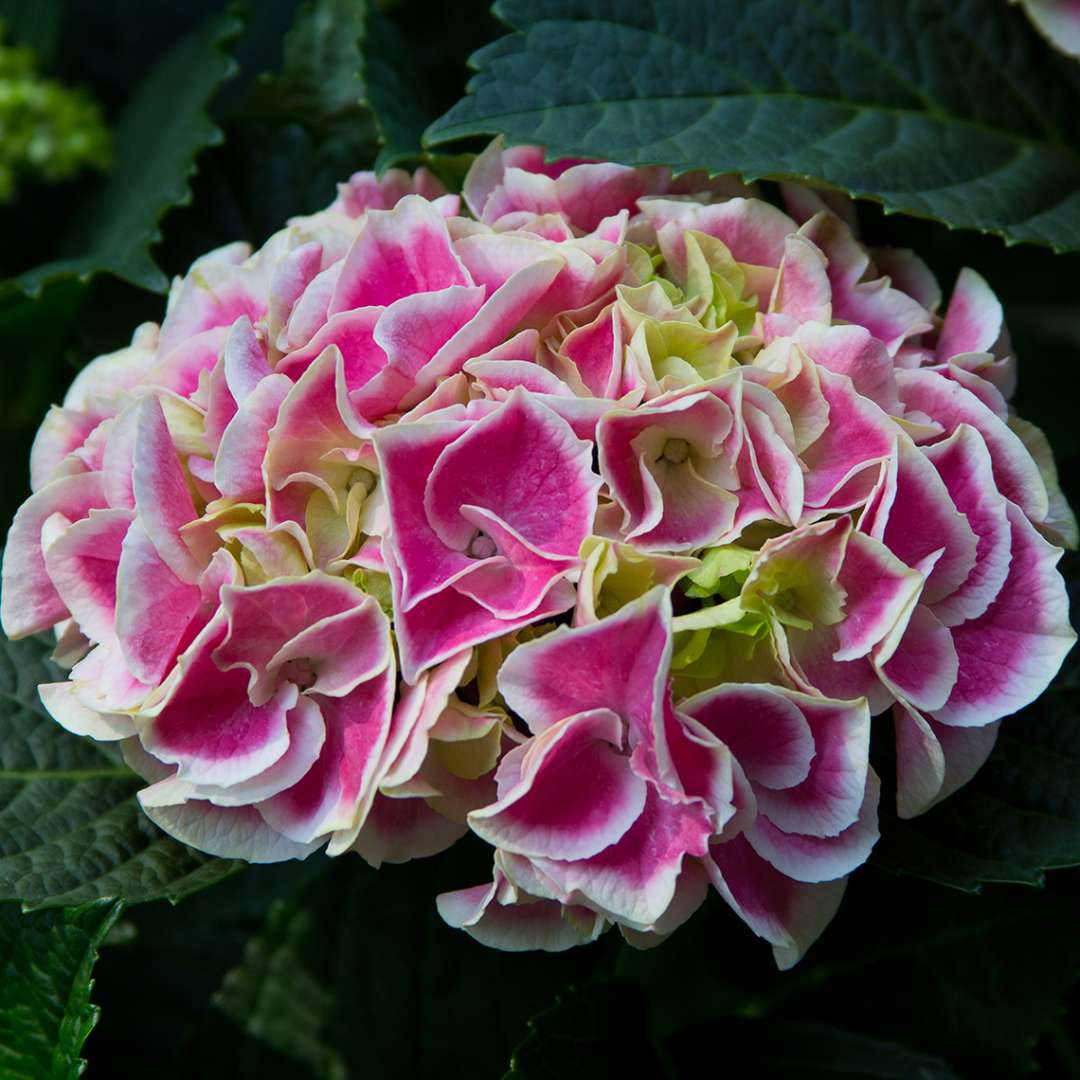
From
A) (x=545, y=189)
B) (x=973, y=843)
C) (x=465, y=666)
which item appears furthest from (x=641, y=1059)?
(x=545, y=189)

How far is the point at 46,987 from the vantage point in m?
0.77

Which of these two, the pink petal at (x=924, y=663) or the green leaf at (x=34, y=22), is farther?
the green leaf at (x=34, y=22)

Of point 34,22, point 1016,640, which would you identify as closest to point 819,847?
point 1016,640

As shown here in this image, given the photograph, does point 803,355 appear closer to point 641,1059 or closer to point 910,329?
point 910,329

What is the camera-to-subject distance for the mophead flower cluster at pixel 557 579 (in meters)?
0.61

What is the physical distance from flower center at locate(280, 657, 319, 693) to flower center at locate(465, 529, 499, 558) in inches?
3.8

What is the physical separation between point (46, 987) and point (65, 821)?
0.30ft

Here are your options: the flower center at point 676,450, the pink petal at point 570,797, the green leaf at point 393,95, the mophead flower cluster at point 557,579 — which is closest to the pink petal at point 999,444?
the mophead flower cluster at point 557,579

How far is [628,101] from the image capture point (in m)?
0.81

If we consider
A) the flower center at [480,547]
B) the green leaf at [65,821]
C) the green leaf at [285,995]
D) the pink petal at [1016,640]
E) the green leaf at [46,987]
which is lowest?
the green leaf at [285,995]

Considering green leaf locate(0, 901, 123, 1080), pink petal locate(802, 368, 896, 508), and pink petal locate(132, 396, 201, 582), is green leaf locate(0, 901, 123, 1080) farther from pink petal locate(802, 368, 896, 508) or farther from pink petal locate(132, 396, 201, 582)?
pink petal locate(802, 368, 896, 508)

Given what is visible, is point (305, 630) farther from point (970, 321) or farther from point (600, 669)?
point (970, 321)

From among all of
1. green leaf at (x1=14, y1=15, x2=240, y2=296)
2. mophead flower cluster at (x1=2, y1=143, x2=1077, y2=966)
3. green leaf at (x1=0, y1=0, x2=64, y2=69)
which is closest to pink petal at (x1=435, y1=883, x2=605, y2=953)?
mophead flower cluster at (x1=2, y1=143, x2=1077, y2=966)

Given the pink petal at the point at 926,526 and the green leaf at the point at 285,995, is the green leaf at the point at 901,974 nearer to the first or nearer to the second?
the green leaf at the point at 285,995
